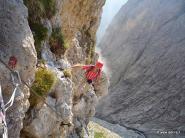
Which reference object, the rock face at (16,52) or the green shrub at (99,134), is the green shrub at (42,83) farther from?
the green shrub at (99,134)

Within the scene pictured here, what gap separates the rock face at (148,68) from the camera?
254ft

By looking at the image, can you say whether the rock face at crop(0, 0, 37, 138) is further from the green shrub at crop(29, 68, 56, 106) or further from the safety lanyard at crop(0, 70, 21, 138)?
the green shrub at crop(29, 68, 56, 106)

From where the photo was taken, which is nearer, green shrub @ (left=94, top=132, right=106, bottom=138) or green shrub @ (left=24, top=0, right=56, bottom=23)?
green shrub @ (left=24, top=0, right=56, bottom=23)

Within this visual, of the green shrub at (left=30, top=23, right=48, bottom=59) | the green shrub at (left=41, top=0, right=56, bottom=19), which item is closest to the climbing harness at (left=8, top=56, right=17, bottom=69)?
the green shrub at (left=30, top=23, right=48, bottom=59)

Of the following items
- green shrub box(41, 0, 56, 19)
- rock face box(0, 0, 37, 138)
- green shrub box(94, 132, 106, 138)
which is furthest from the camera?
green shrub box(94, 132, 106, 138)

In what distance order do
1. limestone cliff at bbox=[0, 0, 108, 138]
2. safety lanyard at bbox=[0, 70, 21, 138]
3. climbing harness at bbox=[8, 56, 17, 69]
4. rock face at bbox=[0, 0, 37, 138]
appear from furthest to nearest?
1. limestone cliff at bbox=[0, 0, 108, 138]
2. climbing harness at bbox=[8, 56, 17, 69]
3. rock face at bbox=[0, 0, 37, 138]
4. safety lanyard at bbox=[0, 70, 21, 138]

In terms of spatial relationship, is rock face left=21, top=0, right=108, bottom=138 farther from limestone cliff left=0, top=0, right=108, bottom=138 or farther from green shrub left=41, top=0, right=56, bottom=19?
green shrub left=41, top=0, right=56, bottom=19

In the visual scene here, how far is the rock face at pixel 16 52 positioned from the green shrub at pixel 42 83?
62.4 inches

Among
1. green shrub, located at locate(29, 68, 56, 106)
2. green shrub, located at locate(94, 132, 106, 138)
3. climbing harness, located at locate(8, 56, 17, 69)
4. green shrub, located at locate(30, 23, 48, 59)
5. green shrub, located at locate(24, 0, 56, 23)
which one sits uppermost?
green shrub, located at locate(94, 132, 106, 138)

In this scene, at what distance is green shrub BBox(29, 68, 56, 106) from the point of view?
49.5 ft

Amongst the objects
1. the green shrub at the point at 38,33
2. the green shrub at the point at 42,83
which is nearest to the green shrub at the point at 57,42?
the green shrub at the point at 38,33

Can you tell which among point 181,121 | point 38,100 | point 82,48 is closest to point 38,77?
point 38,100

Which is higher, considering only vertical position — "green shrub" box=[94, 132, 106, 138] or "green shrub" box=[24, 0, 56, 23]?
"green shrub" box=[94, 132, 106, 138]

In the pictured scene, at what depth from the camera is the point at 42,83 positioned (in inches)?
607
